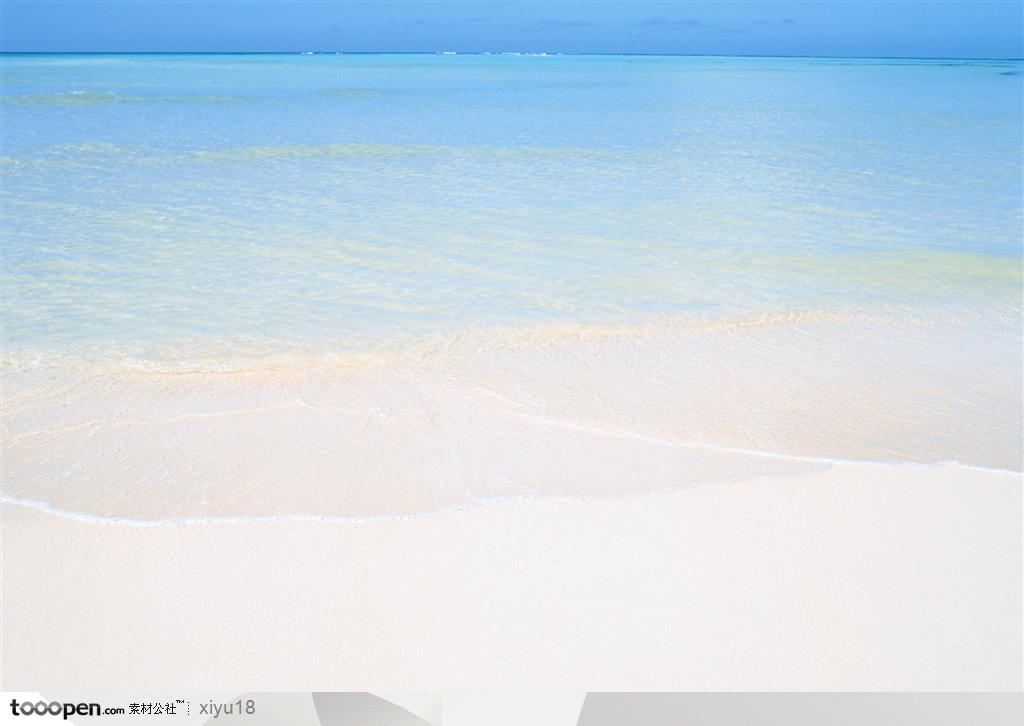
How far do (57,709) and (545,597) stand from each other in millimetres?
1089

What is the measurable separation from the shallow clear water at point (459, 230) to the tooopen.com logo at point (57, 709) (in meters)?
2.29

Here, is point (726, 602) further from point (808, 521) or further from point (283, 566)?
point (283, 566)

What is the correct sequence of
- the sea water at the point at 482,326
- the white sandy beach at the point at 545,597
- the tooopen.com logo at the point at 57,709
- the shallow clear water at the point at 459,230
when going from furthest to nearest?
the shallow clear water at the point at 459,230
the sea water at the point at 482,326
the white sandy beach at the point at 545,597
the tooopen.com logo at the point at 57,709

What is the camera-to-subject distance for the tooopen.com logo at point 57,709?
1.79 metres

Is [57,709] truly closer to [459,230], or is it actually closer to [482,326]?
[482,326]

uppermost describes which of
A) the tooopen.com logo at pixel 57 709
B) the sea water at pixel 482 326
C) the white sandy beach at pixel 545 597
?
the sea water at pixel 482 326

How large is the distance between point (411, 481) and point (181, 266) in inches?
122

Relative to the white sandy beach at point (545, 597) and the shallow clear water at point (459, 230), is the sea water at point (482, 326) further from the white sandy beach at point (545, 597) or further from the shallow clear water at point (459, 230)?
the white sandy beach at point (545, 597)

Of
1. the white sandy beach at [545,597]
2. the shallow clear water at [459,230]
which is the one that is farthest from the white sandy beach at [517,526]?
the shallow clear water at [459,230]

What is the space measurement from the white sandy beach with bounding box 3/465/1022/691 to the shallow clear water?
67.0 inches

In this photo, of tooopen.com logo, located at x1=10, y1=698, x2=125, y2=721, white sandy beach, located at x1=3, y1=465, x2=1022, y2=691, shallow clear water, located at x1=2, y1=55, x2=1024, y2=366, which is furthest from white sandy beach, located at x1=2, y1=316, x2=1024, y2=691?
shallow clear water, located at x1=2, y1=55, x2=1024, y2=366

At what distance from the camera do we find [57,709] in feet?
5.98

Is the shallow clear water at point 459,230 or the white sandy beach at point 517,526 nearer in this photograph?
the white sandy beach at point 517,526

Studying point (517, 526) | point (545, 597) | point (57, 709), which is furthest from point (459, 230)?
point (57, 709)
